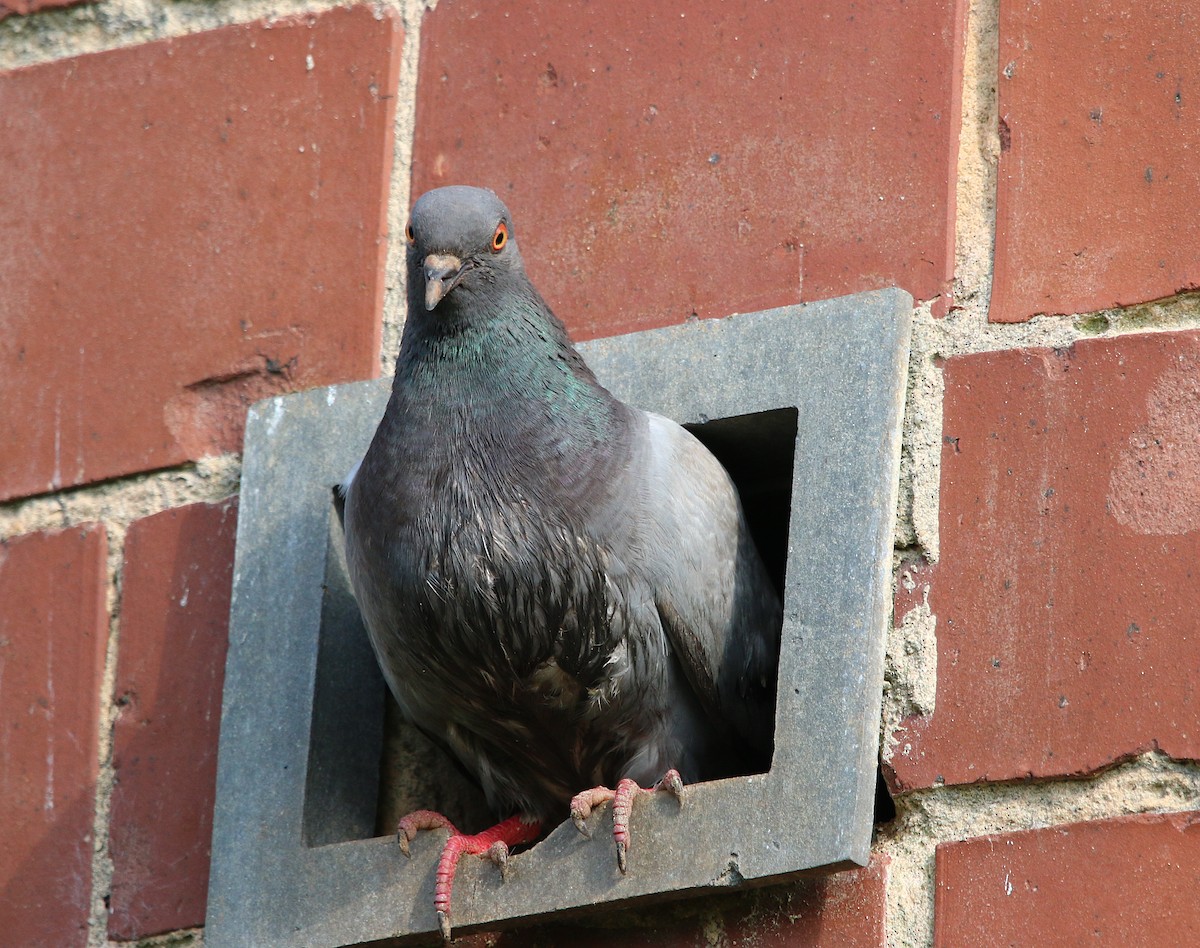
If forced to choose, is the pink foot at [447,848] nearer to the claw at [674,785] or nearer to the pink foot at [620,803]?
the pink foot at [620,803]

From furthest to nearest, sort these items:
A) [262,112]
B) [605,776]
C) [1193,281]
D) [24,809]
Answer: [262,112], [24,809], [605,776], [1193,281]

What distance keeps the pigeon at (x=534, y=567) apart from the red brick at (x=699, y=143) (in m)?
0.23

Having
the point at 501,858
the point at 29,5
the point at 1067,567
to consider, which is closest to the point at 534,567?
the point at 501,858

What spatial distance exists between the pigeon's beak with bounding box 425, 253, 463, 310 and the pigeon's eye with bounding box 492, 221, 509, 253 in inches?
3.2

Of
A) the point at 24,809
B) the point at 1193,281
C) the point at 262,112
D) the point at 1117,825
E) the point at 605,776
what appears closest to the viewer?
the point at 1117,825

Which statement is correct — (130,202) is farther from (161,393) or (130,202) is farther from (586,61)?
(586,61)

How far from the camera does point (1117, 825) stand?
2.85 metres

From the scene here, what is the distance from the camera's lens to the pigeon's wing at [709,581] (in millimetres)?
3271

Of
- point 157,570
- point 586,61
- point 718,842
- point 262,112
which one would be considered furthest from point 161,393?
point 718,842

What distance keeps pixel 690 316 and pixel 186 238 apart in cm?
110

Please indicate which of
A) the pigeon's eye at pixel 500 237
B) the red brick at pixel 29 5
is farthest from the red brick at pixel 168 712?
the red brick at pixel 29 5

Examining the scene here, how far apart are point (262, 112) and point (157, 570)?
967 mm

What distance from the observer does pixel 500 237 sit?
138 inches

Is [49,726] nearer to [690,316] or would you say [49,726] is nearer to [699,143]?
[690,316]
